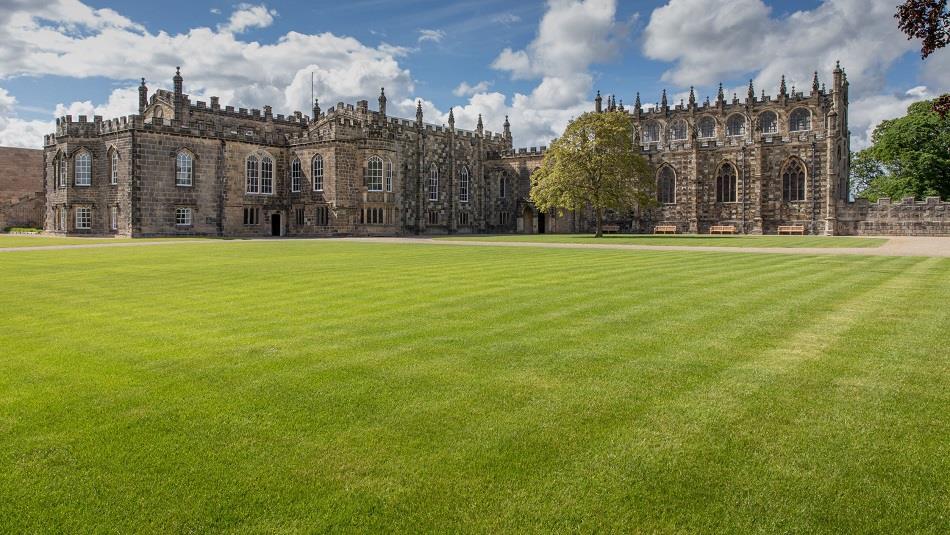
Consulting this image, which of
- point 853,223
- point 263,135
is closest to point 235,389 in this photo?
point 263,135

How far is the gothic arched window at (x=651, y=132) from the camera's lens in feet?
241

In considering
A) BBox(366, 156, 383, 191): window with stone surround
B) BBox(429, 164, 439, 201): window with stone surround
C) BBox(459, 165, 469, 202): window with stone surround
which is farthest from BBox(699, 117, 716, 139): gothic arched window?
BBox(366, 156, 383, 191): window with stone surround

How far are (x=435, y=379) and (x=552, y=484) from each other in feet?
7.40

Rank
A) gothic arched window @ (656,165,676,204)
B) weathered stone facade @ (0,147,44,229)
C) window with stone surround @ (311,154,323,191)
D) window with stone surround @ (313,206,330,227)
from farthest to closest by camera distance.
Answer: gothic arched window @ (656,165,676,204) → weathered stone facade @ (0,147,44,229) → window with stone surround @ (311,154,323,191) → window with stone surround @ (313,206,330,227)

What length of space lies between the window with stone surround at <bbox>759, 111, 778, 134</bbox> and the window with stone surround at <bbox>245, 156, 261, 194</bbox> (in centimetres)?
5248

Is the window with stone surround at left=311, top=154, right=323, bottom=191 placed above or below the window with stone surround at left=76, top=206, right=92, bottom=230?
above

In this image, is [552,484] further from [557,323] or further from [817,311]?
[817,311]

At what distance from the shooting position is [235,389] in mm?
5645

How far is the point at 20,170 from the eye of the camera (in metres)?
64.9

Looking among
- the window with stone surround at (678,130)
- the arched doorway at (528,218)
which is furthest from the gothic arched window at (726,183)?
the arched doorway at (528,218)

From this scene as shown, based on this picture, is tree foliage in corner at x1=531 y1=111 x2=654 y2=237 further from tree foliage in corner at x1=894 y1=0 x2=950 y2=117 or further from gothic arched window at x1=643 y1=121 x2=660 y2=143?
tree foliage in corner at x1=894 y1=0 x2=950 y2=117

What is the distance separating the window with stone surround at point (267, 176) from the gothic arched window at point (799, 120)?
2089 inches

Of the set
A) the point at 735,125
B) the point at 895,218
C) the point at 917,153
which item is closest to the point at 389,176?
the point at 895,218

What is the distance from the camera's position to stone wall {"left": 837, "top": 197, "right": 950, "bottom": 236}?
44.7 metres
